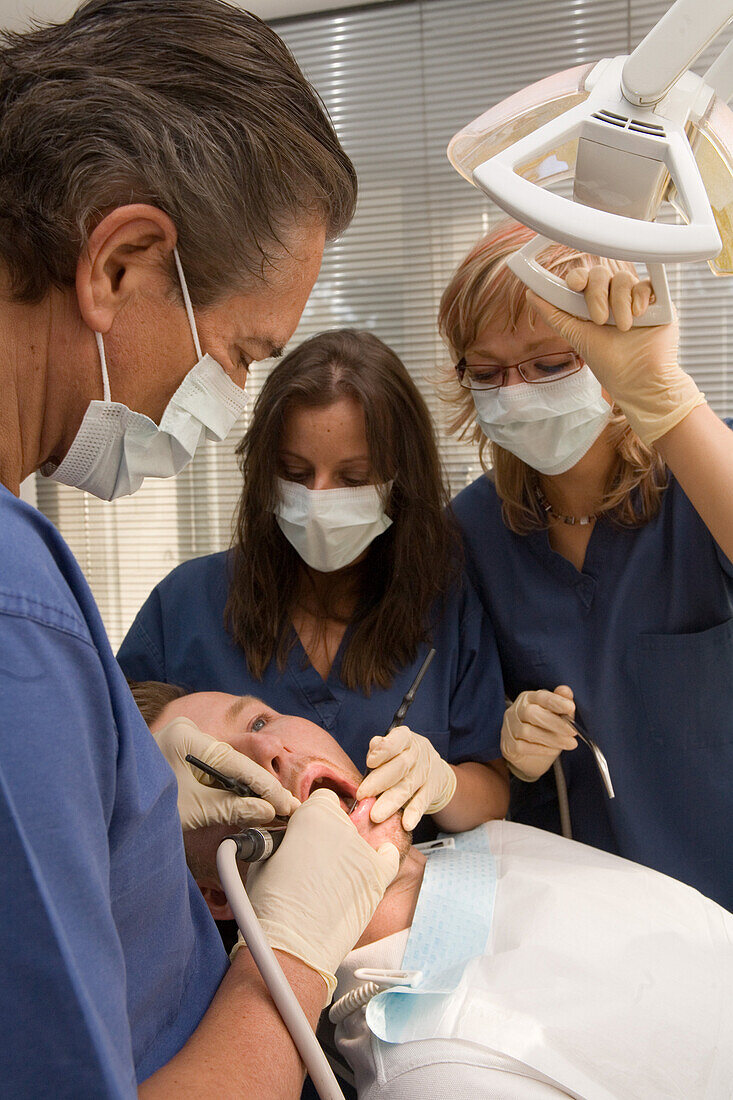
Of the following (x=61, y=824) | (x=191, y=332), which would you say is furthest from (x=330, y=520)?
(x=61, y=824)

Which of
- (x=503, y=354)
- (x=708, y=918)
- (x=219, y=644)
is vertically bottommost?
(x=708, y=918)

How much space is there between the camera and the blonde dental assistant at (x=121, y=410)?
1.80ft

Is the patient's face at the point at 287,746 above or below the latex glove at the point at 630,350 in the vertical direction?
below

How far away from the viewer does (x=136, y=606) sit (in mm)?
3189

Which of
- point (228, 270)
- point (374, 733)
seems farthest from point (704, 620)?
point (228, 270)

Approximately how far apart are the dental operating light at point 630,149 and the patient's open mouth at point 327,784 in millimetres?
889

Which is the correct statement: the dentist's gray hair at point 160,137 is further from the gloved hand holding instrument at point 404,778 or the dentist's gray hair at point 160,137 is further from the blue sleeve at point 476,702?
the blue sleeve at point 476,702

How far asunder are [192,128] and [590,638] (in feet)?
3.93

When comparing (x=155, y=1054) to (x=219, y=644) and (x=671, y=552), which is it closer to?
(x=219, y=644)

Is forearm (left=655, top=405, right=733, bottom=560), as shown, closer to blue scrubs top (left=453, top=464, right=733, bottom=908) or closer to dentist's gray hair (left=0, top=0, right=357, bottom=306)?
blue scrubs top (left=453, top=464, right=733, bottom=908)

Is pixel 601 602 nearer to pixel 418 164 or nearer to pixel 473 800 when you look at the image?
pixel 473 800

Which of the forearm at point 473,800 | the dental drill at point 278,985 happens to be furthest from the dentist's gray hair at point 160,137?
the forearm at point 473,800

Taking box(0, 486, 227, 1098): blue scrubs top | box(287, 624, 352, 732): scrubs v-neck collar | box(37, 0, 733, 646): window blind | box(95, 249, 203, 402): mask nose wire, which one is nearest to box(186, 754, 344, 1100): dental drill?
box(0, 486, 227, 1098): blue scrubs top

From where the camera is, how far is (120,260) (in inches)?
31.3
